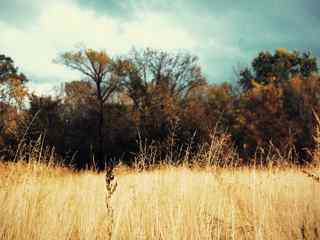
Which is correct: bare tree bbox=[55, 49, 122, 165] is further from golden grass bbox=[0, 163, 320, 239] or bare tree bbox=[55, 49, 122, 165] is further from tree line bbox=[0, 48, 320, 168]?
golden grass bbox=[0, 163, 320, 239]

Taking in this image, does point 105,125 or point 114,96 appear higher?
point 114,96

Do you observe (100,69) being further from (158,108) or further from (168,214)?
(168,214)

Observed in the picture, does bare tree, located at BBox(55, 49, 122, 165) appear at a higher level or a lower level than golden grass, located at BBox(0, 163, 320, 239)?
higher

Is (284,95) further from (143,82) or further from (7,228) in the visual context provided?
(7,228)

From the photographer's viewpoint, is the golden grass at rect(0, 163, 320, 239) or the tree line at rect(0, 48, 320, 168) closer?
the golden grass at rect(0, 163, 320, 239)

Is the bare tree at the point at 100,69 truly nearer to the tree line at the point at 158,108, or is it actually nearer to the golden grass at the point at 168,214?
the tree line at the point at 158,108

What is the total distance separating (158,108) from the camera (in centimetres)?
2480

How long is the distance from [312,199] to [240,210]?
2.50 feet

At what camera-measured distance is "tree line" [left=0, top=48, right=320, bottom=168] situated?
2075 centimetres

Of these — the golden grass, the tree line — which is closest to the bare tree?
the tree line

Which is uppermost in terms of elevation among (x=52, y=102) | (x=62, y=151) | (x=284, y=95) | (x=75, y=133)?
(x=284, y=95)

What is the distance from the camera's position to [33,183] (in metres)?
3.48

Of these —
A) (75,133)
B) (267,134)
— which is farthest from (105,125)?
(267,134)

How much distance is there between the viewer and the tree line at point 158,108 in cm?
2075
